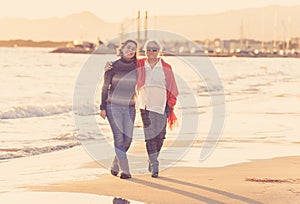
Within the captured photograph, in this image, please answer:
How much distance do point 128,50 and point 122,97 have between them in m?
0.63

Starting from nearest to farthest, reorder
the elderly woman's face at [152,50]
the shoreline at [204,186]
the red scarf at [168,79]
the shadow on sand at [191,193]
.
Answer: the shadow on sand at [191,193], the shoreline at [204,186], the elderly woman's face at [152,50], the red scarf at [168,79]

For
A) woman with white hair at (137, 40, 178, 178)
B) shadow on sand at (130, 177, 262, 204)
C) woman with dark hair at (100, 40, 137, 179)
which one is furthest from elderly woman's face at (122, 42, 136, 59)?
shadow on sand at (130, 177, 262, 204)

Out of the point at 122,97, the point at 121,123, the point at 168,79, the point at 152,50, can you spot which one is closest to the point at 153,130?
the point at 121,123

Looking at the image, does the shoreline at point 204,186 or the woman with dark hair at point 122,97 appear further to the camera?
the woman with dark hair at point 122,97

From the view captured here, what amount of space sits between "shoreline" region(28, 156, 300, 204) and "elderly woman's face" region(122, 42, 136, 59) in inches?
64.2

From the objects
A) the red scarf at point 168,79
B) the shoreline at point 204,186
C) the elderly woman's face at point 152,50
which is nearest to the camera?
the shoreline at point 204,186

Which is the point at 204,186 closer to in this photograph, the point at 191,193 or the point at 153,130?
the point at 191,193

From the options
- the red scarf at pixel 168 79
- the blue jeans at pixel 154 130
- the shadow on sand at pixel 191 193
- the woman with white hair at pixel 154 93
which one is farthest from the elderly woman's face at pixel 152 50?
the shadow on sand at pixel 191 193

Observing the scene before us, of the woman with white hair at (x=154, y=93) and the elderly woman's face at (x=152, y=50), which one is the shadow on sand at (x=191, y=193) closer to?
the woman with white hair at (x=154, y=93)

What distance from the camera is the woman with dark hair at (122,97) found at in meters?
8.62

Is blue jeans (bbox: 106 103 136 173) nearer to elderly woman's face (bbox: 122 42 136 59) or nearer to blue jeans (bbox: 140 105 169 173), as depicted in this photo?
blue jeans (bbox: 140 105 169 173)

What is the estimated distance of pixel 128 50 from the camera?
8586 mm

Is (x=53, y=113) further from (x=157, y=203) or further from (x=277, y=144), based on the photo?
(x=157, y=203)

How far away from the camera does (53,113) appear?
886 inches
